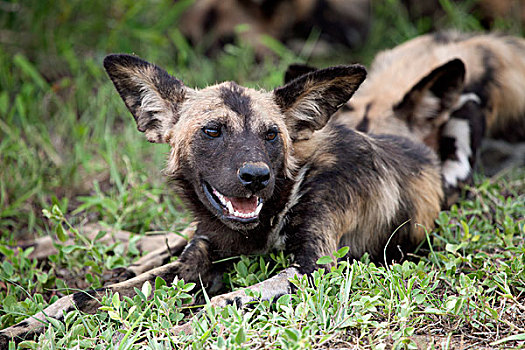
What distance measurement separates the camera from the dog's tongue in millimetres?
2980

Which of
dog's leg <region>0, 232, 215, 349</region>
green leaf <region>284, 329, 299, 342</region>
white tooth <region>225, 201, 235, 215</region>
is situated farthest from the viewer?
white tooth <region>225, 201, 235, 215</region>

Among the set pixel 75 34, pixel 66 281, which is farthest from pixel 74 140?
pixel 66 281

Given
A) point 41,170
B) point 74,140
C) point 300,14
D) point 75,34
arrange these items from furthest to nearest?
point 300,14
point 75,34
point 74,140
point 41,170

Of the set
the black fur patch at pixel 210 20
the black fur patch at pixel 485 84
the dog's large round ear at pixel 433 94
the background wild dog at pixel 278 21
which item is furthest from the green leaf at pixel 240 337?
the black fur patch at pixel 210 20

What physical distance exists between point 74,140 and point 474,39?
367cm

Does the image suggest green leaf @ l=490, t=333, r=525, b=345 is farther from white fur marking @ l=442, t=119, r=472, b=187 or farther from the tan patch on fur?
the tan patch on fur

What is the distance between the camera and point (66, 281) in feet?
11.9

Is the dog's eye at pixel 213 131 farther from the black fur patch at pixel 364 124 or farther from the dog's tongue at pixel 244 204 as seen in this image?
the black fur patch at pixel 364 124

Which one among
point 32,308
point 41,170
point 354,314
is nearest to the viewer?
point 354,314

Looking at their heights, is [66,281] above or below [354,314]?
below

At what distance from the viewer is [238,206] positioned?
9.80 ft

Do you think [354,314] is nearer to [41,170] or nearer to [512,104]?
[41,170]

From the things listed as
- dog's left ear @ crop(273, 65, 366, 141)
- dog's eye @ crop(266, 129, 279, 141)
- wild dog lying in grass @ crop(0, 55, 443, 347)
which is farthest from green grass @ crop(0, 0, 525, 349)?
dog's left ear @ crop(273, 65, 366, 141)

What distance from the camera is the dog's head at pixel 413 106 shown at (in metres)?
4.76
